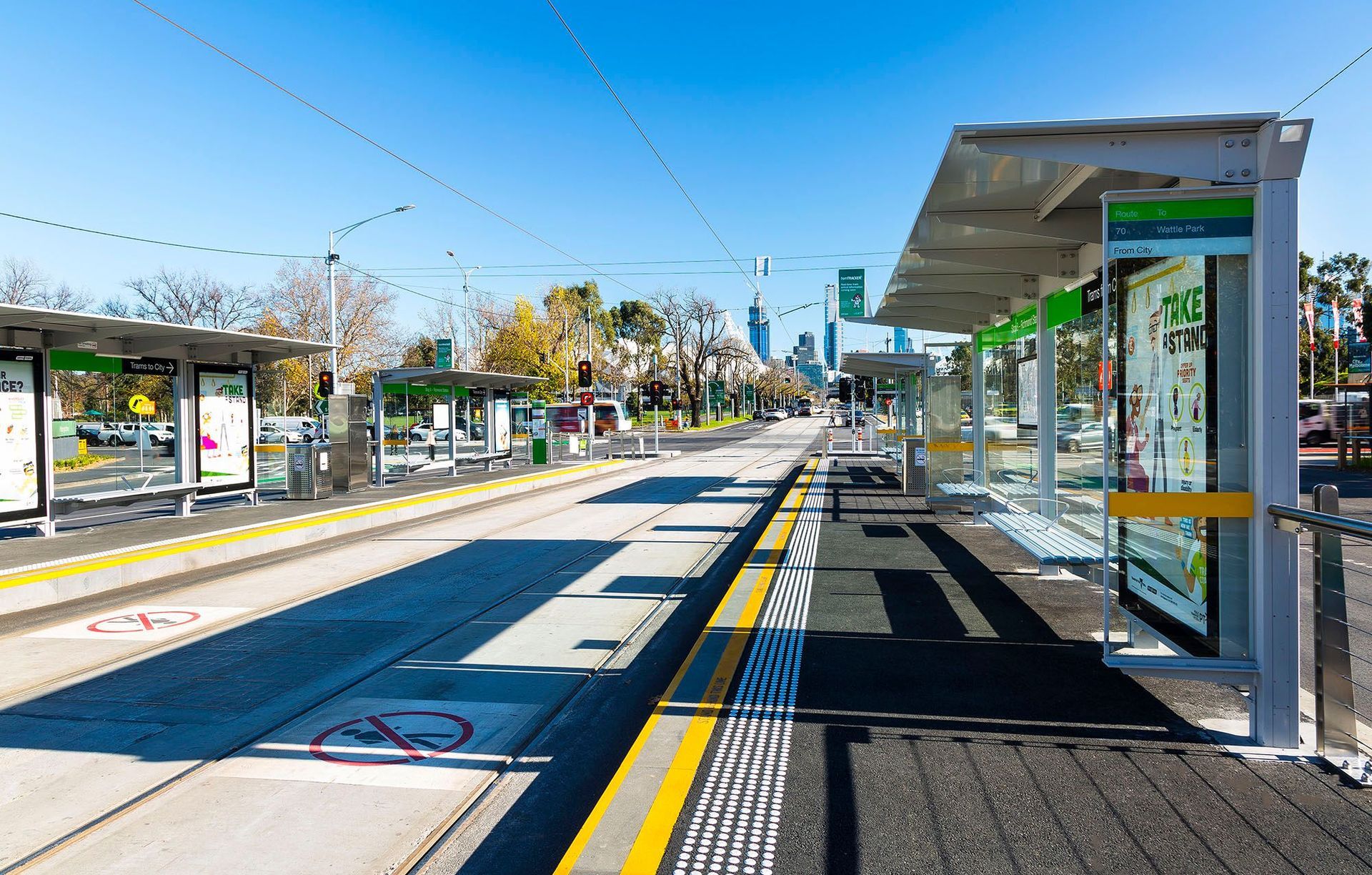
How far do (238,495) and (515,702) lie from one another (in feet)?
49.3

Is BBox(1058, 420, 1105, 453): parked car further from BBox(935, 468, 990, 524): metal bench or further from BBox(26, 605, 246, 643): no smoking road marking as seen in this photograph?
BBox(26, 605, 246, 643): no smoking road marking

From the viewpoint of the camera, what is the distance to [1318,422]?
33.4m

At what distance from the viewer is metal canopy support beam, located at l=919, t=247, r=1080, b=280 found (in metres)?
8.05

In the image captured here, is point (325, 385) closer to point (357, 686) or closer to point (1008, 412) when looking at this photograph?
point (1008, 412)

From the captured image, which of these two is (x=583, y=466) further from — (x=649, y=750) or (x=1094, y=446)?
(x=649, y=750)

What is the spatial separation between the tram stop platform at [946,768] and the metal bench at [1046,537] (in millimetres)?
592

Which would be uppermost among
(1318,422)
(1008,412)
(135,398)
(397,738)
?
(135,398)

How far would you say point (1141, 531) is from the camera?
5195 millimetres

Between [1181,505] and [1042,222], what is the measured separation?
9.88 ft

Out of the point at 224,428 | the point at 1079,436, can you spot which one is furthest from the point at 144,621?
the point at 1079,436

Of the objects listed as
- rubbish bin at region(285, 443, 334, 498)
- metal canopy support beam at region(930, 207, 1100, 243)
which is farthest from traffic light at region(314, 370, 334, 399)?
metal canopy support beam at region(930, 207, 1100, 243)

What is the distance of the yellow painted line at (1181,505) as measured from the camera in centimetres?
438

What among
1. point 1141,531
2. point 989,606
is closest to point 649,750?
point 1141,531

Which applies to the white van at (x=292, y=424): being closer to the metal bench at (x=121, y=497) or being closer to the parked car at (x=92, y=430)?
the parked car at (x=92, y=430)
